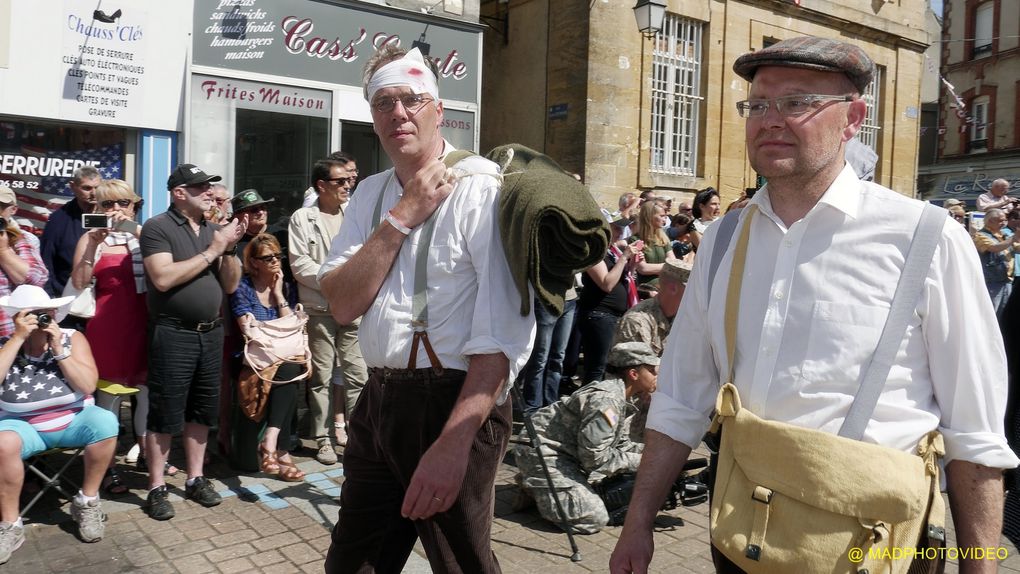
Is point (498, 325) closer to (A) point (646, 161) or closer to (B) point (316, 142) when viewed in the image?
(B) point (316, 142)

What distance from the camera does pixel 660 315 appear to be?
561cm

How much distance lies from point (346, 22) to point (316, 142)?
1.54 m

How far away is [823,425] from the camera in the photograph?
1738 mm

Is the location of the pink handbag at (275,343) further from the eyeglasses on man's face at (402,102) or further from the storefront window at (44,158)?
the storefront window at (44,158)

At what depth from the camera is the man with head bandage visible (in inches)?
85.2

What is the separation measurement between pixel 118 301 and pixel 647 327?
3522 mm

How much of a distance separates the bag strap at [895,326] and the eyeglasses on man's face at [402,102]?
1389 millimetres

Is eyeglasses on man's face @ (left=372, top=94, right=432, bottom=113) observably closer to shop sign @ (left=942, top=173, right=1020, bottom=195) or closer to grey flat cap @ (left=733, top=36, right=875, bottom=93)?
grey flat cap @ (left=733, top=36, right=875, bottom=93)

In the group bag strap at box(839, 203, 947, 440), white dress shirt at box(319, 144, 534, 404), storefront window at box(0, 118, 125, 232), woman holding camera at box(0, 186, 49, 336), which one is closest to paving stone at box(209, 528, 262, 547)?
woman holding camera at box(0, 186, 49, 336)

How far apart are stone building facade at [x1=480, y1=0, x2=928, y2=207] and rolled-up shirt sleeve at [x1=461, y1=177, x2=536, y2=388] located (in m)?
11.1

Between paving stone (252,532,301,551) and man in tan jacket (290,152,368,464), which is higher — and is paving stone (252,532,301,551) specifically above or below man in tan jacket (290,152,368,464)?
below

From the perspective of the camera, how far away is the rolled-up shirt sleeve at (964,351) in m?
1.68

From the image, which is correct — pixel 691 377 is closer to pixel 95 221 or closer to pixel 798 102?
pixel 798 102

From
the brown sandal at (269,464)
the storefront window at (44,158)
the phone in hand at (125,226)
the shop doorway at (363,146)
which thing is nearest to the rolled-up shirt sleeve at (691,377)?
the brown sandal at (269,464)
